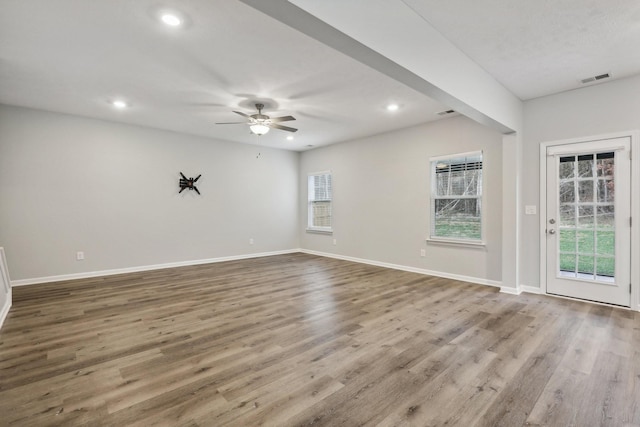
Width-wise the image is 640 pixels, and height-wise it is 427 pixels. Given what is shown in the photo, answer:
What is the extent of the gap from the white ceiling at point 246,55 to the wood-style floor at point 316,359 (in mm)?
2745

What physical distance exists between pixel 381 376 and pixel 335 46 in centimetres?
233

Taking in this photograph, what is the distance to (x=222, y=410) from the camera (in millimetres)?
1800

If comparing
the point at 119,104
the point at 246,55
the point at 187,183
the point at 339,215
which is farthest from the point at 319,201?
the point at 246,55

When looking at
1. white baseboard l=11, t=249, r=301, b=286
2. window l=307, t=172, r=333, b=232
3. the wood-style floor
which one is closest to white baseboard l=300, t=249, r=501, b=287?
the wood-style floor

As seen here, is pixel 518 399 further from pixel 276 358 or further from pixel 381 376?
pixel 276 358

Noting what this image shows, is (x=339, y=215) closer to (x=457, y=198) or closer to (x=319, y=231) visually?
(x=319, y=231)

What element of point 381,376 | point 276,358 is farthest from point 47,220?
point 381,376

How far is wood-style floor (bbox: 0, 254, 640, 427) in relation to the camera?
5.90 feet

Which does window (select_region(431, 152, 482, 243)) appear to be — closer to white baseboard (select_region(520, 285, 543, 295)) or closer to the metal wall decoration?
white baseboard (select_region(520, 285, 543, 295))

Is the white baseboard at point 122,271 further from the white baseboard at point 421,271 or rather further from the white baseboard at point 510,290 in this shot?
the white baseboard at point 510,290

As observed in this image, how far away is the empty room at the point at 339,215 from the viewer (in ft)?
6.60

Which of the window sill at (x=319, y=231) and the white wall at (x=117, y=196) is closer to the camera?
the white wall at (x=117, y=196)

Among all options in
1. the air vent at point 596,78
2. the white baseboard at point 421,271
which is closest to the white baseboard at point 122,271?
the white baseboard at point 421,271

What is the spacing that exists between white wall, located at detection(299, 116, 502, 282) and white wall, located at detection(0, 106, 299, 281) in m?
1.95
